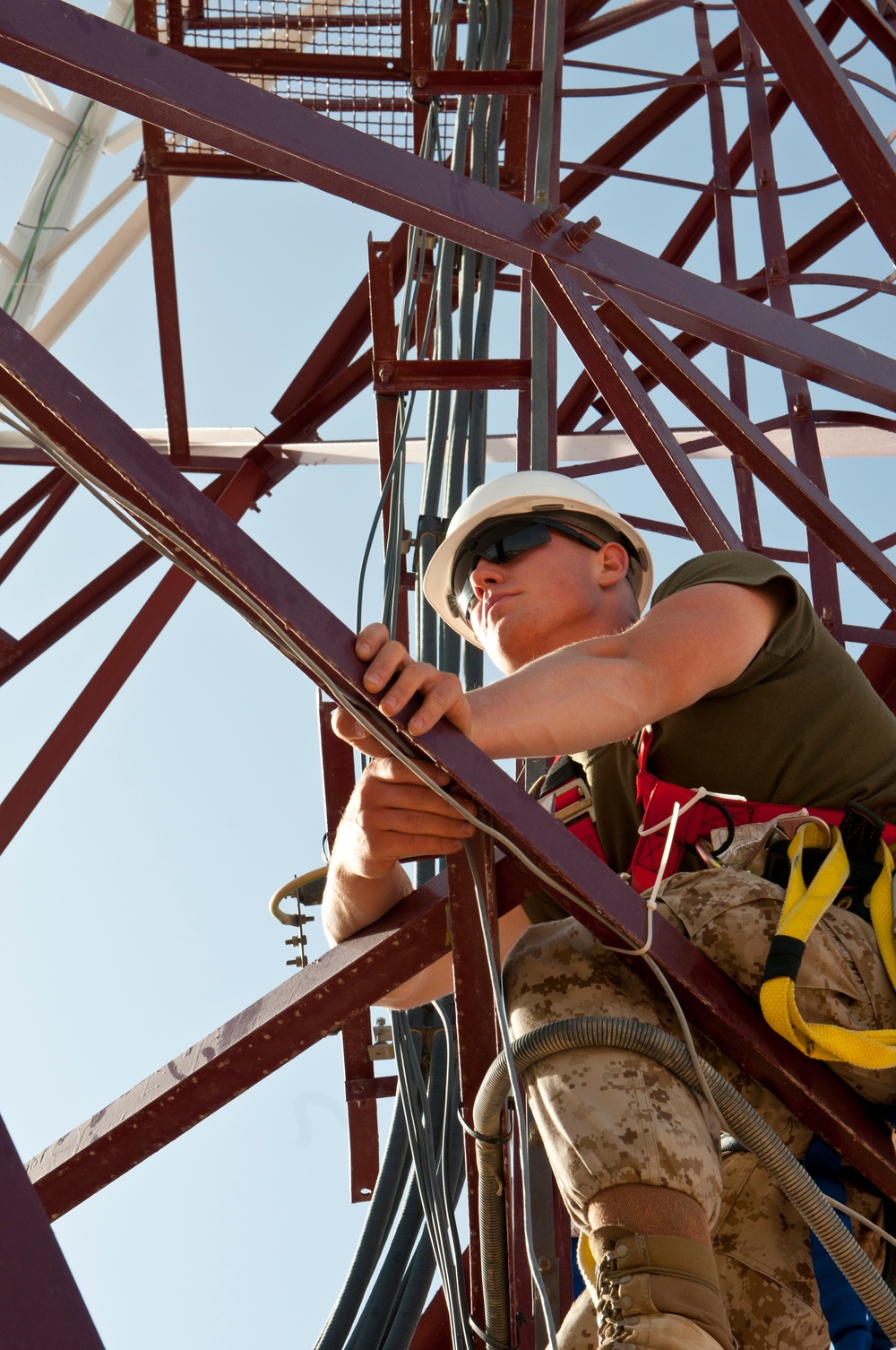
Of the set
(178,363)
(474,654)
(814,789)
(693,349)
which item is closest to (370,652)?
(814,789)

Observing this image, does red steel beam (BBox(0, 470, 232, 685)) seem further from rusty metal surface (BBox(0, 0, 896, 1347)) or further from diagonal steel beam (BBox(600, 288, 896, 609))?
diagonal steel beam (BBox(600, 288, 896, 609))

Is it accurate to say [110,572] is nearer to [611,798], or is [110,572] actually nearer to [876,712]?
[611,798]

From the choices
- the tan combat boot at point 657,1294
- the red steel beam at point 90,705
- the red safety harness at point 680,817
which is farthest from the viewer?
the red steel beam at point 90,705

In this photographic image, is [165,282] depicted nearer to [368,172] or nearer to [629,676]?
[368,172]

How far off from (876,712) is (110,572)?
5.69m

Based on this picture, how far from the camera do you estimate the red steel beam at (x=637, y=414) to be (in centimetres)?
484

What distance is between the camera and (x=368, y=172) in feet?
12.9

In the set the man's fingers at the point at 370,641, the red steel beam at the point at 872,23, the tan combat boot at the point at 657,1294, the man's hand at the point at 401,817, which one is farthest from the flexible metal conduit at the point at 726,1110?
the red steel beam at the point at 872,23

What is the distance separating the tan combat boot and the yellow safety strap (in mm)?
515

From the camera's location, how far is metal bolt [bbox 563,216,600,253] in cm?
459

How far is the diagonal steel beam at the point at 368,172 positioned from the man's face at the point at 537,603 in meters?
0.88

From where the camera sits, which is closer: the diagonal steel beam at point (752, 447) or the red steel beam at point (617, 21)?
the diagonal steel beam at point (752, 447)

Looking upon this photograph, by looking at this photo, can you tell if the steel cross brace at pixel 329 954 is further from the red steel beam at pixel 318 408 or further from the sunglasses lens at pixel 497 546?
the red steel beam at pixel 318 408

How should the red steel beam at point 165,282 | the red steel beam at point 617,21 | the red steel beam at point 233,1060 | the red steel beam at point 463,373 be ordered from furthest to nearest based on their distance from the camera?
the red steel beam at point 617,21, the red steel beam at point 165,282, the red steel beam at point 463,373, the red steel beam at point 233,1060
